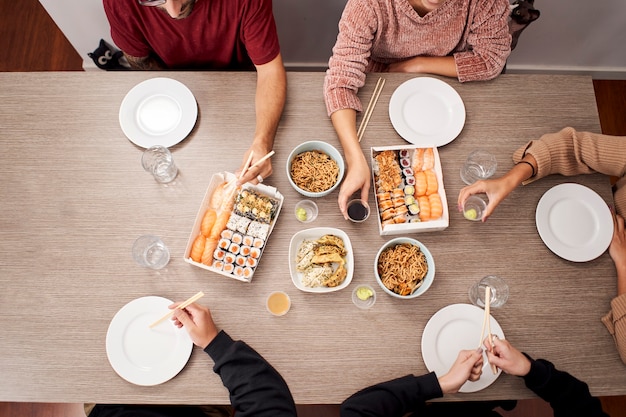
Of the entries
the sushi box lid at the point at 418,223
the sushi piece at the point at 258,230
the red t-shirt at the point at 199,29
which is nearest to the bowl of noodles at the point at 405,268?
the sushi box lid at the point at 418,223

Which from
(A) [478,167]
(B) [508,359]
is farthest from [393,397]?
(A) [478,167]

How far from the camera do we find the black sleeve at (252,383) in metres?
1.30

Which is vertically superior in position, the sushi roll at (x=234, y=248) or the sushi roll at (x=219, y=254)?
the sushi roll at (x=234, y=248)

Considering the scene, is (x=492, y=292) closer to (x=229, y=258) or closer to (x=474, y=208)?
(x=474, y=208)

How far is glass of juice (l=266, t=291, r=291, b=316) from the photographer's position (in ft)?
4.58

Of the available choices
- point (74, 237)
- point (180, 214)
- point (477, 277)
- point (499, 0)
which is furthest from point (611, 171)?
point (74, 237)

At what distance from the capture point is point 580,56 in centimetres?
284

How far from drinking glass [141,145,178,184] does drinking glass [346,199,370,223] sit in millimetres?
644

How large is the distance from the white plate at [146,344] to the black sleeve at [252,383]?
0.11 meters

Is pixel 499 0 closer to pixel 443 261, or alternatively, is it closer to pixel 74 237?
pixel 443 261

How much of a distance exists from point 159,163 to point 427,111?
1.02 meters

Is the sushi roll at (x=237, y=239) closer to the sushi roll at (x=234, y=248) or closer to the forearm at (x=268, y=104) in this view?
the sushi roll at (x=234, y=248)

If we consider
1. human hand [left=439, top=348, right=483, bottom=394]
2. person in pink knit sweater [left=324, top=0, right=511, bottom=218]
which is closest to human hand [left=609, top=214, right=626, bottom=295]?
human hand [left=439, top=348, right=483, bottom=394]

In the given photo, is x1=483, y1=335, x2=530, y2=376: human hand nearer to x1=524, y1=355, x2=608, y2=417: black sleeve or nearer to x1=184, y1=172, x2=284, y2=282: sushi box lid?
x1=524, y1=355, x2=608, y2=417: black sleeve
